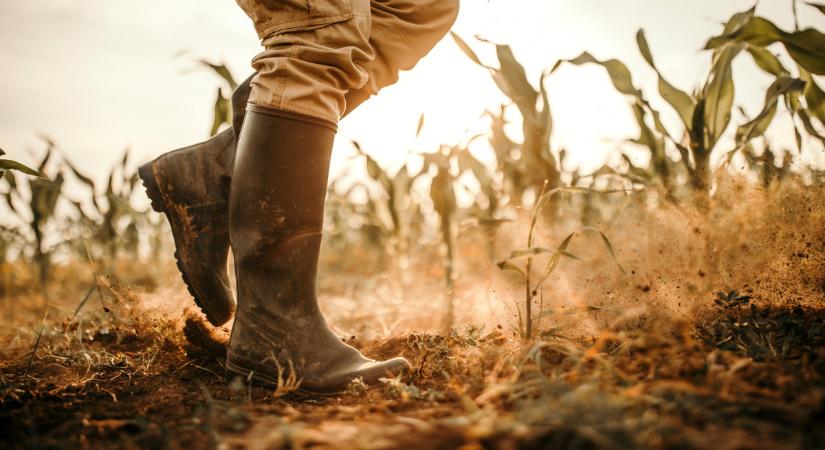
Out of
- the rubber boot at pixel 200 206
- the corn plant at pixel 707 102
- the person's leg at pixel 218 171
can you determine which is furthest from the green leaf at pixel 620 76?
the rubber boot at pixel 200 206

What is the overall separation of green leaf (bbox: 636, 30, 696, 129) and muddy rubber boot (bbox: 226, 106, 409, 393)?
1027 millimetres

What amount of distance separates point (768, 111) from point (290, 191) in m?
1.36

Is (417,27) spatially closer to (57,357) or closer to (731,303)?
(731,303)

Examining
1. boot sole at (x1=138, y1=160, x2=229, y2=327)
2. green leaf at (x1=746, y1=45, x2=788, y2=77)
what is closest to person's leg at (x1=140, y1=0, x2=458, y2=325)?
boot sole at (x1=138, y1=160, x2=229, y2=327)

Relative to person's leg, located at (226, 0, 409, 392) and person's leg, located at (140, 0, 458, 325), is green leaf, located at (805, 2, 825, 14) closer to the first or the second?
person's leg, located at (140, 0, 458, 325)

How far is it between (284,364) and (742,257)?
49.1 inches

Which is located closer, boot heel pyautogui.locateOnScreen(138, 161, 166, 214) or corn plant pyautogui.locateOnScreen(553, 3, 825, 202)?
boot heel pyautogui.locateOnScreen(138, 161, 166, 214)

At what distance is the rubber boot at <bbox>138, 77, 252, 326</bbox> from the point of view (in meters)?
1.44

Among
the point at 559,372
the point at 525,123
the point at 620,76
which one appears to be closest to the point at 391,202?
the point at 525,123

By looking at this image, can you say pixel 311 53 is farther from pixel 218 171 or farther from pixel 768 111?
pixel 768 111

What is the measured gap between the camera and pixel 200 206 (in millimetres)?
Result: 1458

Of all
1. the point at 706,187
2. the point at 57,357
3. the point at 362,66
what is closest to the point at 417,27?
the point at 362,66

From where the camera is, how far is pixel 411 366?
1.31 meters

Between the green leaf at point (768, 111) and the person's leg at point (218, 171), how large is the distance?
2.89 feet
